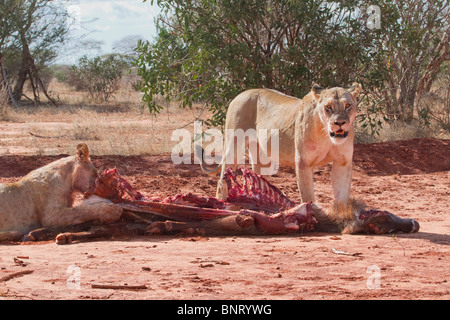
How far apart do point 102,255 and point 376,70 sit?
311 inches

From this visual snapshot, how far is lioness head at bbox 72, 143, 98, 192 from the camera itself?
5754 mm

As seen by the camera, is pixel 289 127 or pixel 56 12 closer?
pixel 289 127

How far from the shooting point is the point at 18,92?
21.7 metres

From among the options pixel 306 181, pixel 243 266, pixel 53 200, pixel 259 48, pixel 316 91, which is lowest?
pixel 243 266

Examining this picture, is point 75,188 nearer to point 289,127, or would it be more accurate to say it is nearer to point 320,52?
point 289,127

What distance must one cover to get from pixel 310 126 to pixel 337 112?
0.49 metres

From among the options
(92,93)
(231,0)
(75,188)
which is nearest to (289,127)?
(75,188)

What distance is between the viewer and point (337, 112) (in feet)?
18.5

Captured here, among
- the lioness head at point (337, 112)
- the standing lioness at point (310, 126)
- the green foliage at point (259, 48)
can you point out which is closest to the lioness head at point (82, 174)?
the standing lioness at point (310, 126)

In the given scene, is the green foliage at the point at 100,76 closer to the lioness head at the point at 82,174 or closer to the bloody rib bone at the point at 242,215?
the lioness head at the point at 82,174

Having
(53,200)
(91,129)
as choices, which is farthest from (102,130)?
(53,200)

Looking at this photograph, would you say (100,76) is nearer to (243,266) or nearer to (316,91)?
(316,91)

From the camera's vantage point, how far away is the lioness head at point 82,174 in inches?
227

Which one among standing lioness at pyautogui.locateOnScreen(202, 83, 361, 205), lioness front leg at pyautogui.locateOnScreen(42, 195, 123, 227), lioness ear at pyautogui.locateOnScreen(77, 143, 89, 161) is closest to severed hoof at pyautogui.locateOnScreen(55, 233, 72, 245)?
lioness front leg at pyautogui.locateOnScreen(42, 195, 123, 227)
